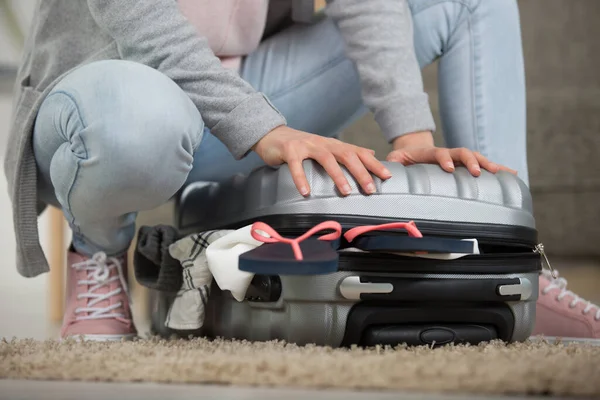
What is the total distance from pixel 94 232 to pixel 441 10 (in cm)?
55

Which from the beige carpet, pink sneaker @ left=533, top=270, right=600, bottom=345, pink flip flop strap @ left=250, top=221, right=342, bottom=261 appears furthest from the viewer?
pink sneaker @ left=533, top=270, right=600, bottom=345

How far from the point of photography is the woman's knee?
65 centimetres

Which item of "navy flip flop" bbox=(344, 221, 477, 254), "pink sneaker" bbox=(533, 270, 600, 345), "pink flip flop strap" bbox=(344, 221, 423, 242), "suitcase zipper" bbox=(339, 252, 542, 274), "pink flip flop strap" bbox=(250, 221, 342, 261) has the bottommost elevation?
"pink sneaker" bbox=(533, 270, 600, 345)

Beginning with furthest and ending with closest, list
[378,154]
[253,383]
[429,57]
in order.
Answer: [378,154]
[429,57]
[253,383]

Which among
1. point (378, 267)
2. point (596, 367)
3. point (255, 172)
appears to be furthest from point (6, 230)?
point (596, 367)

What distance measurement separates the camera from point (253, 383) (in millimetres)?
439

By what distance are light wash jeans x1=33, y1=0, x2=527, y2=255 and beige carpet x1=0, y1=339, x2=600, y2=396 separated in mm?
192

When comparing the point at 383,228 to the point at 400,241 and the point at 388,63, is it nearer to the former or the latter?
the point at 400,241

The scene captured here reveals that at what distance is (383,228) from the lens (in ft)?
2.00

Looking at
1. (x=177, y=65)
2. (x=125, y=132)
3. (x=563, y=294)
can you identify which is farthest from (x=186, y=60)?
(x=563, y=294)

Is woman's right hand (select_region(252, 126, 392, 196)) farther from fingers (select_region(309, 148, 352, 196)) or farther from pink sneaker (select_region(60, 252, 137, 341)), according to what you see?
pink sneaker (select_region(60, 252, 137, 341))

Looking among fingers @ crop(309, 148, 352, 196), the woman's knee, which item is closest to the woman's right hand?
fingers @ crop(309, 148, 352, 196)

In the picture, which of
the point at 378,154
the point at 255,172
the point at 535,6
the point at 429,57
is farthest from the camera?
the point at 535,6

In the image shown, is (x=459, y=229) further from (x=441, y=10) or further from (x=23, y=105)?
(x=23, y=105)
